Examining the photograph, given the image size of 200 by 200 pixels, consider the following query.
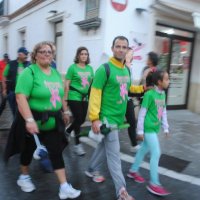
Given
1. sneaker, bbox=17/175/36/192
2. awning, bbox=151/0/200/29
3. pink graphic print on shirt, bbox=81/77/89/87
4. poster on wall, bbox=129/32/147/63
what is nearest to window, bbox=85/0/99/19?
poster on wall, bbox=129/32/147/63

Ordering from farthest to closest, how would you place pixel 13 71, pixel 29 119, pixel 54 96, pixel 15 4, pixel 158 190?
pixel 15 4 → pixel 13 71 → pixel 158 190 → pixel 54 96 → pixel 29 119

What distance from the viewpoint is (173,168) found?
4742 millimetres

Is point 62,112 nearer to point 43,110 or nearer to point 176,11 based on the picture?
point 43,110

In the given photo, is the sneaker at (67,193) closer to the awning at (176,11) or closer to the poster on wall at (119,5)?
the poster on wall at (119,5)

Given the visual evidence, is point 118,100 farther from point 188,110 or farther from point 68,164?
point 188,110

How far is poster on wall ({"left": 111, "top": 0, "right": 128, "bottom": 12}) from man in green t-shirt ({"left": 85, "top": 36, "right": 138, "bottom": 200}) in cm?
430

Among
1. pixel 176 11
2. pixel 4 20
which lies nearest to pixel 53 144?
pixel 176 11

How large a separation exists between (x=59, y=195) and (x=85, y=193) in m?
0.33

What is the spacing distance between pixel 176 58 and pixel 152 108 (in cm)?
636

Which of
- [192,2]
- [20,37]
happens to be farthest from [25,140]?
[20,37]

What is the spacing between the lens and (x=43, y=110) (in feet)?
11.2

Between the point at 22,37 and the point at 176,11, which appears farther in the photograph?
the point at 22,37

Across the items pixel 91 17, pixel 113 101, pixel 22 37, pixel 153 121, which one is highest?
pixel 91 17

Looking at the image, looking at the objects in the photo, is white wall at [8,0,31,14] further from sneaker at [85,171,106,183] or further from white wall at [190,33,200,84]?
sneaker at [85,171,106,183]
